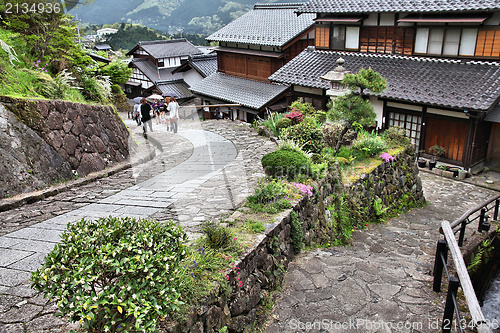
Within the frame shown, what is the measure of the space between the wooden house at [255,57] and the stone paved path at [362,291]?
16.9 metres

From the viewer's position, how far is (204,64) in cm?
3941

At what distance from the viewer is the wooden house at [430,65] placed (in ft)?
53.8

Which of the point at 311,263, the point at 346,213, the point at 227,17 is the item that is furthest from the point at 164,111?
the point at 227,17

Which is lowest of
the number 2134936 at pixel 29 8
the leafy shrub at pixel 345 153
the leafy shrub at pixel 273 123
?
the leafy shrub at pixel 345 153

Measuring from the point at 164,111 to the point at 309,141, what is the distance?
1283cm

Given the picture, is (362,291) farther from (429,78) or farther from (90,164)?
(429,78)

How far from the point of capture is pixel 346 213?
36.5 feet

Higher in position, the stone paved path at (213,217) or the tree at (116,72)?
the tree at (116,72)

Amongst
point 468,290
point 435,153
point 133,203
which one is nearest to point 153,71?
point 435,153

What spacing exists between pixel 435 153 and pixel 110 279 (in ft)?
59.9

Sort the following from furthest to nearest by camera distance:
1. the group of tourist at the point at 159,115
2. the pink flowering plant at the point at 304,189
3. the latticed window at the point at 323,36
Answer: the latticed window at the point at 323,36, the group of tourist at the point at 159,115, the pink flowering plant at the point at 304,189

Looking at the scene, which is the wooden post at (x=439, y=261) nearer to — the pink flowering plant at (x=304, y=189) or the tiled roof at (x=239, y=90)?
the pink flowering plant at (x=304, y=189)

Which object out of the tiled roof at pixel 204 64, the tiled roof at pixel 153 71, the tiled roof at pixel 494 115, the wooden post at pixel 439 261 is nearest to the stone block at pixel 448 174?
the tiled roof at pixel 494 115

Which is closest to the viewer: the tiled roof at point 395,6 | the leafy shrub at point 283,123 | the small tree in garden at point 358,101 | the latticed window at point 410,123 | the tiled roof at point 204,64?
the small tree in garden at point 358,101
